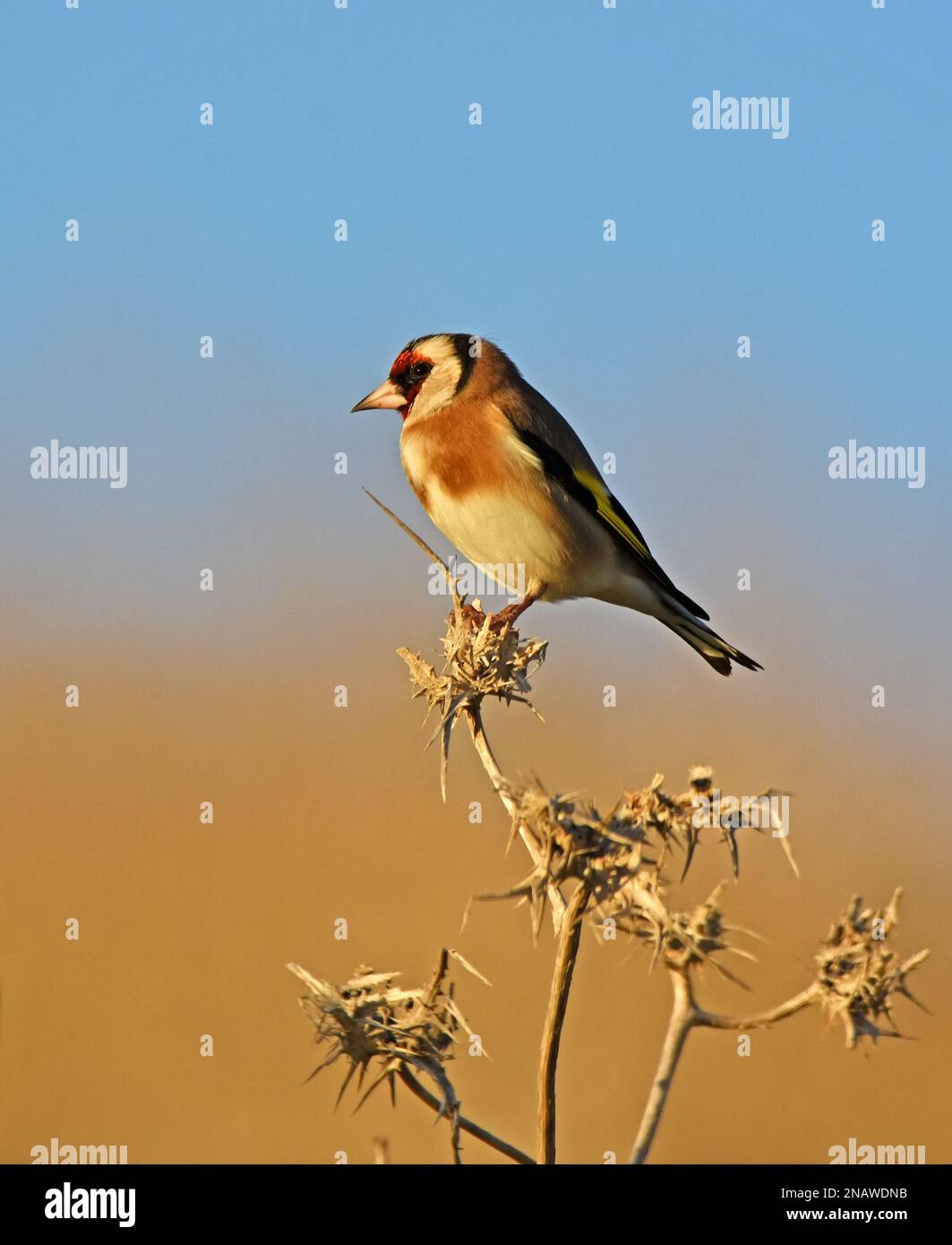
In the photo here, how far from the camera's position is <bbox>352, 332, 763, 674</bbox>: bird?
5914mm

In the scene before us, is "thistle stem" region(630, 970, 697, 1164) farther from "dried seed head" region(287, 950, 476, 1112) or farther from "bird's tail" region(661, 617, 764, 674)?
"bird's tail" region(661, 617, 764, 674)

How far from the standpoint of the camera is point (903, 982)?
1979mm

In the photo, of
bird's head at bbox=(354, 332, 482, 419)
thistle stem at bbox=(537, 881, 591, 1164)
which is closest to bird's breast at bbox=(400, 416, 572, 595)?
bird's head at bbox=(354, 332, 482, 419)

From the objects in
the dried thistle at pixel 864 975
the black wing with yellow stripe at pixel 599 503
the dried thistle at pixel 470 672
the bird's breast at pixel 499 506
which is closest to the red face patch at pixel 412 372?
the bird's breast at pixel 499 506

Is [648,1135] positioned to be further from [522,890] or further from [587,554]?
[587,554]

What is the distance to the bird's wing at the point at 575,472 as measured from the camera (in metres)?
6.06

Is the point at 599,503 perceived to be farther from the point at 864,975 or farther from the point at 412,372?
the point at 864,975

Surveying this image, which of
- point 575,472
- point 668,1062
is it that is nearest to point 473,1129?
point 668,1062

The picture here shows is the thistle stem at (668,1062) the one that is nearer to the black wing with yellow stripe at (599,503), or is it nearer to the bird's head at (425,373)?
the black wing with yellow stripe at (599,503)

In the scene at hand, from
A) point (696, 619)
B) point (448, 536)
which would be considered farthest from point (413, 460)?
point (696, 619)

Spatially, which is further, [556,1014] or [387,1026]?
[387,1026]

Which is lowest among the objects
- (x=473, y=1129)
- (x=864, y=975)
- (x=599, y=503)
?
(x=473, y=1129)

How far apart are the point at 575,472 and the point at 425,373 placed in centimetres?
93

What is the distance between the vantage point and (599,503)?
6.25 meters
